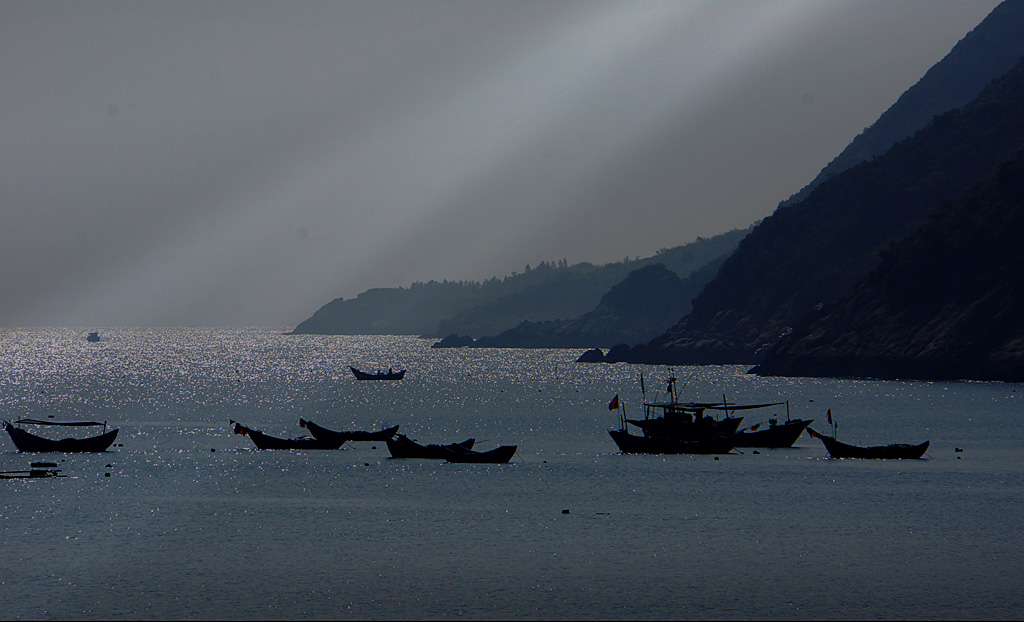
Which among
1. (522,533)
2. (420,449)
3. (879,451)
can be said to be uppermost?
(420,449)

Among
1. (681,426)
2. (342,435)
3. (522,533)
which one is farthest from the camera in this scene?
(342,435)

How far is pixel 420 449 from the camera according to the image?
85.5 meters

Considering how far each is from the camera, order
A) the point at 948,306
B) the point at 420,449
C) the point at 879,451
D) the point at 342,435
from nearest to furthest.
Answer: the point at 879,451
the point at 420,449
the point at 342,435
the point at 948,306

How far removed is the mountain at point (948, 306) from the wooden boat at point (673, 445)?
294 ft

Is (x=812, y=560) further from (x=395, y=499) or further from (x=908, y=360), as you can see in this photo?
(x=908, y=360)

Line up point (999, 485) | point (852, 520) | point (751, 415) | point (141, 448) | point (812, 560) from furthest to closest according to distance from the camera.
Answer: point (751, 415), point (141, 448), point (999, 485), point (852, 520), point (812, 560)

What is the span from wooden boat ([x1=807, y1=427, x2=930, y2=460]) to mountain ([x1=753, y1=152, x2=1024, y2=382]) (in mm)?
85790

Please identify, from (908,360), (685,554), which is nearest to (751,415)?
(908,360)

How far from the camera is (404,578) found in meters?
44.3

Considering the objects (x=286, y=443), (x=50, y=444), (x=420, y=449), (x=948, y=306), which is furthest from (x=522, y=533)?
(x=948, y=306)

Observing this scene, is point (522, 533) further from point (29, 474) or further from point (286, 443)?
point (286, 443)

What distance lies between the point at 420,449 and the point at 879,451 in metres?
36.8

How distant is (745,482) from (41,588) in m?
45.9

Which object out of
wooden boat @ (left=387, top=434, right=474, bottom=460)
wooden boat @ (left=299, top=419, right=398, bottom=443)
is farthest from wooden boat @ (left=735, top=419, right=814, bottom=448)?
wooden boat @ (left=299, top=419, right=398, bottom=443)
